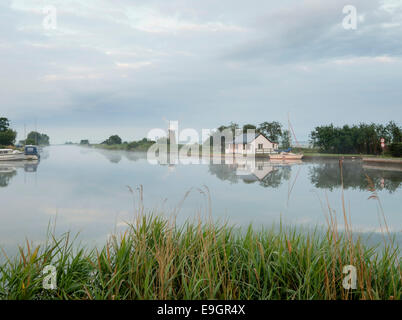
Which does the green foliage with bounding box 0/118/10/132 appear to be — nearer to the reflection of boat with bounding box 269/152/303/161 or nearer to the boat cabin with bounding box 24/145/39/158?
the boat cabin with bounding box 24/145/39/158

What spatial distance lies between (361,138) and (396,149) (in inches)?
91.2

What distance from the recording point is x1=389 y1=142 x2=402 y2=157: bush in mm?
19688

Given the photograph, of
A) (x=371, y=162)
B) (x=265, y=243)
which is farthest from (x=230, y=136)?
(x=265, y=243)

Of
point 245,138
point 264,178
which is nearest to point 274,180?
point 264,178

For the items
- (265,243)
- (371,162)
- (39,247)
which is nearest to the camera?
(39,247)

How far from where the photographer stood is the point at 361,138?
21.3 meters

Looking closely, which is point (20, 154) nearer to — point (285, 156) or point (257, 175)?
point (257, 175)

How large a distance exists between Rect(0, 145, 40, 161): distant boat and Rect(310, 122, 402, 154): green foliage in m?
18.2

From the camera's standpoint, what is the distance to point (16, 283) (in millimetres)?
2643

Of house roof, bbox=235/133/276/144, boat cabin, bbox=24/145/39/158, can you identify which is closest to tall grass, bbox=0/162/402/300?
boat cabin, bbox=24/145/39/158

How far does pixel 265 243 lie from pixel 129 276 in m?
1.49

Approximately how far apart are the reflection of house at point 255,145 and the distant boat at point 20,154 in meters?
18.4
